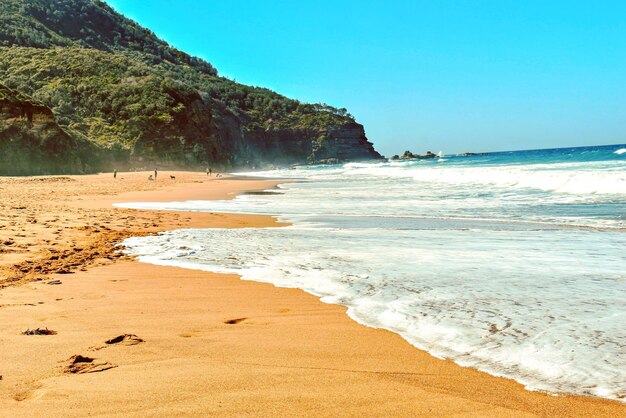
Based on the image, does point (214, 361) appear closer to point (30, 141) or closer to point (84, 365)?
point (84, 365)

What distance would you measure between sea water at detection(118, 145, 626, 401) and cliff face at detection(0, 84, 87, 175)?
116ft

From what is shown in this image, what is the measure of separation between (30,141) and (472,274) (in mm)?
44147

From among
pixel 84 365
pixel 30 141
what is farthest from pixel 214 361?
pixel 30 141

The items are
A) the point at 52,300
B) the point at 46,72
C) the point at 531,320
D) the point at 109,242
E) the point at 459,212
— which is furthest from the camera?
the point at 46,72

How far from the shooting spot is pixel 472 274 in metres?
A: 5.76

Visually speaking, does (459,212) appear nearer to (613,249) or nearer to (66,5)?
(613,249)

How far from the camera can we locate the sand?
8.21ft

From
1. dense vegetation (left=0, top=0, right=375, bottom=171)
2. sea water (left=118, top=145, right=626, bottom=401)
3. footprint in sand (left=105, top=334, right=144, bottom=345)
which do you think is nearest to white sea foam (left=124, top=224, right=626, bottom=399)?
sea water (left=118, top=145, right=626, bottom=401)

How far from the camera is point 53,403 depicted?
97.3 inches

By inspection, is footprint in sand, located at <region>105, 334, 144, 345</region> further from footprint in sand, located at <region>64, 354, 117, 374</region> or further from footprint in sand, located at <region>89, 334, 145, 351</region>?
footprint in sand, located at <region>64, 354, 117, 374</region>

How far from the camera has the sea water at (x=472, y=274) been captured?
3285mm

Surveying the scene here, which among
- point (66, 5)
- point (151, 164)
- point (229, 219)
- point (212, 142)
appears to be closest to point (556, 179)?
point (229, 219)

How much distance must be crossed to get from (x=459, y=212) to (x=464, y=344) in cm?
1091

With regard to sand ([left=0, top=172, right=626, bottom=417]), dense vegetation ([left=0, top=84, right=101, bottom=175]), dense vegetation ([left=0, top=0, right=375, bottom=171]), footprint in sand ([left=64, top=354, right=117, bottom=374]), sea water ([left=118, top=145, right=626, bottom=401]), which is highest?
dense vegetation ([left=0, top=0, right=375, bottom=171])
